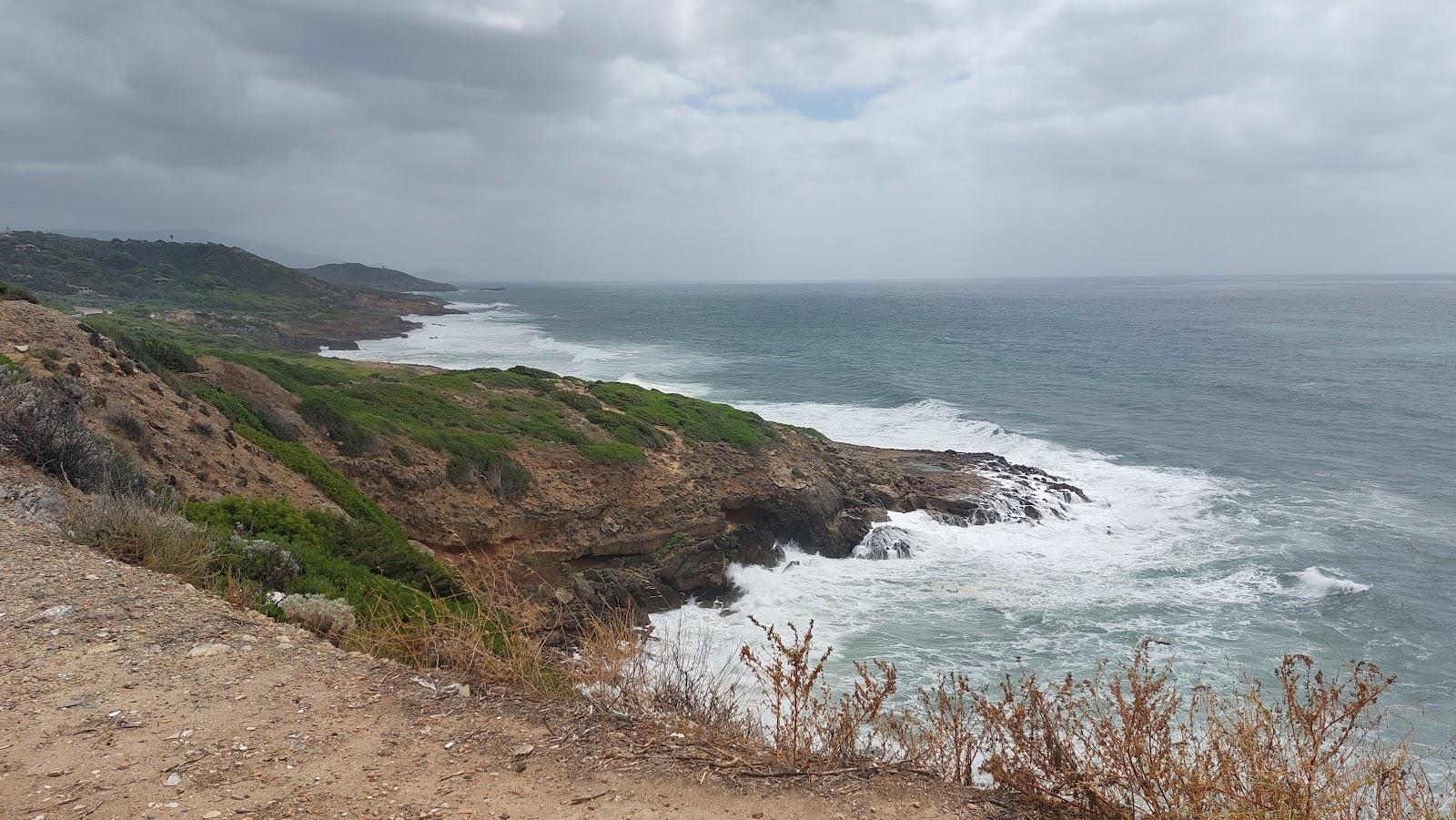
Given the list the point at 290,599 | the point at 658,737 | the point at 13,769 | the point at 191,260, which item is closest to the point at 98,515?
the point at 290,599

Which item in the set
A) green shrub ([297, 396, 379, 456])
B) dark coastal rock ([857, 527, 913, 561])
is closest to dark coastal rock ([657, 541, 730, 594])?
dark coastal rock ([857, 527, 913, 561])

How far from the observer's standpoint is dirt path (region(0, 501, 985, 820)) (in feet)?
12.4

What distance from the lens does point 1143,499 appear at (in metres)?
25.6

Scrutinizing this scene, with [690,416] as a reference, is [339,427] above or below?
above

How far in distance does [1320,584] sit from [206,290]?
99.2 metres

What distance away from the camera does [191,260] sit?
99.1 m

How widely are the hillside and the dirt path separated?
2046 inches

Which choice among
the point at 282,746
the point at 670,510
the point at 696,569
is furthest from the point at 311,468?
the point at 282,746

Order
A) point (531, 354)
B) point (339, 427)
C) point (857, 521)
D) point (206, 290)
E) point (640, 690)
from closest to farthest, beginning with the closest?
point (640, 690) < point (339, 427) < point (857, 521) < point (531, 354) < point (206, 290)

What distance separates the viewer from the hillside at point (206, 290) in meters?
61.8

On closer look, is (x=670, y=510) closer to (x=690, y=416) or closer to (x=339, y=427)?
(x=690, y=416)

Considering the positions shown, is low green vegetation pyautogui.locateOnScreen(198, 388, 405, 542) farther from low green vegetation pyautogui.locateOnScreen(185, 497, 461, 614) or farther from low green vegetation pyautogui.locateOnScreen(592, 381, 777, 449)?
low green vegetation pyautogui.locateOnScreen(592, 381, 777, 449)

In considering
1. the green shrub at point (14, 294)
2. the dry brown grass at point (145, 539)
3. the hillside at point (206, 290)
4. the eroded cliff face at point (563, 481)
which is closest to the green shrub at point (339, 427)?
the eroded cliff face at point (563, 481)

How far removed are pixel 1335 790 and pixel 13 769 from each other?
6884mm
